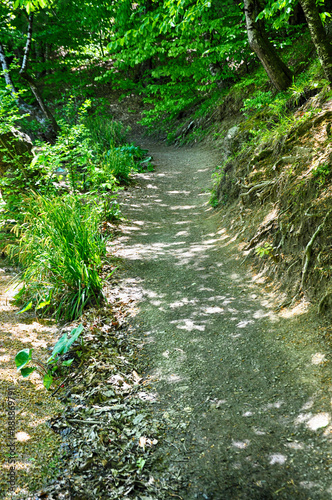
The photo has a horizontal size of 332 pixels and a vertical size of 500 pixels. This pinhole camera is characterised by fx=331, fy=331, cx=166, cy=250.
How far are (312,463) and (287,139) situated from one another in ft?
12.4

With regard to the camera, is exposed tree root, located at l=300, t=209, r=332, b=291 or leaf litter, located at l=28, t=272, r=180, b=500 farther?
exposed tree root, located at l=300, t=209, r=332, b=291

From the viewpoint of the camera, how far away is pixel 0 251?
517 centimetres

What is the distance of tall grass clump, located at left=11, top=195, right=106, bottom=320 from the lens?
3.80 metres

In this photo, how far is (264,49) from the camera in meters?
5.65

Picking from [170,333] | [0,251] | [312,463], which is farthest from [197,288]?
[0,251]

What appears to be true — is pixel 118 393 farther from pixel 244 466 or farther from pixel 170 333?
pixel 244 466

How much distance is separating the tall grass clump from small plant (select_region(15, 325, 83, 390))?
74cm

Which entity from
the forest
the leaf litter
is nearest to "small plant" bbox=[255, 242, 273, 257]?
the forest

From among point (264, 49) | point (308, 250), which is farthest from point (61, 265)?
point (264, 49)

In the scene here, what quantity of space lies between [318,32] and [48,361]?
15.1 ft

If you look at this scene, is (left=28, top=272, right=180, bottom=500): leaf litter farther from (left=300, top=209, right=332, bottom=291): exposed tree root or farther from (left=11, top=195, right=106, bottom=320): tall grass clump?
(left=300, top=209, right=332, bottom=291): exposed tree root

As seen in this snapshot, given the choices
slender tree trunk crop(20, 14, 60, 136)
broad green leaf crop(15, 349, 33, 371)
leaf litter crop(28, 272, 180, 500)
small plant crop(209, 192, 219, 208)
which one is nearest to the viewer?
leaf litter crop(28, 272, 180, 500)

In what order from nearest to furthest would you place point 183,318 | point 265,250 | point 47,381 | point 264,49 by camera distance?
point 47,381 < point 183,318 < point 265,250 < point 264,49

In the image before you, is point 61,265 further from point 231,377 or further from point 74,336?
point 231,377
